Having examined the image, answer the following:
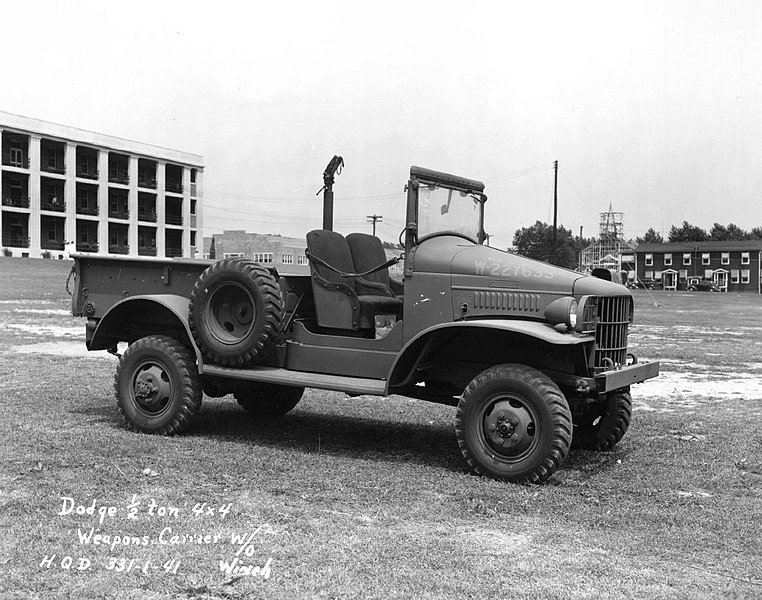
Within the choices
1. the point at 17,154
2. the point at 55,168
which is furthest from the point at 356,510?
the point at 55,168

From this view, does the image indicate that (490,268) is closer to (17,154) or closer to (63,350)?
(63,350)

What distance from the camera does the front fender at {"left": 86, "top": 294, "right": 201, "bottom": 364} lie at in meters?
8.06

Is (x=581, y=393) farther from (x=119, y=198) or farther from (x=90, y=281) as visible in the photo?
(x=119, y=198)

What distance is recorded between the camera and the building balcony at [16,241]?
6525 centimetres

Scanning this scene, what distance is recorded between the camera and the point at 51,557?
14.8 feet

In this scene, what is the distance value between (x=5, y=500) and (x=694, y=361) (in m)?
13.1

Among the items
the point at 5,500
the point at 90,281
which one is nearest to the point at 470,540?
the point at 5,500

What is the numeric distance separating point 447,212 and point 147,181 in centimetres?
7303

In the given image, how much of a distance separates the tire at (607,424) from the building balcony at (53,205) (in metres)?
66.2

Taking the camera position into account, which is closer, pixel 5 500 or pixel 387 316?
pixel 5 500

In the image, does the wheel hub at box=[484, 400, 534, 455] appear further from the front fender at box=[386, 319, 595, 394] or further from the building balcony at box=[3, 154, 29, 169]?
the building balcony at box=[3, 154, 29, 169]

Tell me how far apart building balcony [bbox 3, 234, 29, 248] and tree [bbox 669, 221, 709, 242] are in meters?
93.7

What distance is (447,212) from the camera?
7.66 metres

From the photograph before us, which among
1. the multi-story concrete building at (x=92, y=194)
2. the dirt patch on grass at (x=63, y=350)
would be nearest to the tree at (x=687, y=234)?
the multi-story concrete building at (x=92, y=194)
